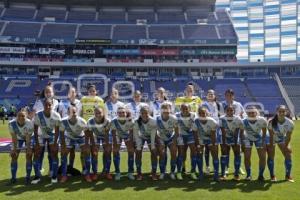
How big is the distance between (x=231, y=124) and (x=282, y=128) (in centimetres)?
118

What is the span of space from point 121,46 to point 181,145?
40702 millimetres

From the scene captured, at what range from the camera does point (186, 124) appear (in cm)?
861

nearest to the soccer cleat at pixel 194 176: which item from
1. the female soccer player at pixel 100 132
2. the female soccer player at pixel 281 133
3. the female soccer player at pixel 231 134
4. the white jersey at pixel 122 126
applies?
the female soccer player at pixel 231 134

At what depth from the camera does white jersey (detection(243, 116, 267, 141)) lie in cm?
835

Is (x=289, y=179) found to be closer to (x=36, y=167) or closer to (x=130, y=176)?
(x=130, y=176)

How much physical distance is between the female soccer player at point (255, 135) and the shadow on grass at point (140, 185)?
0.48m

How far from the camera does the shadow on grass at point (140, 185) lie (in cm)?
775

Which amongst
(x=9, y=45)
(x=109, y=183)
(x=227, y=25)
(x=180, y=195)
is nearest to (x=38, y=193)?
(x=109, y=183)

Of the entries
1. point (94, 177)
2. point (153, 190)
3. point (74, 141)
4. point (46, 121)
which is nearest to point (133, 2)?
point (74, 141)

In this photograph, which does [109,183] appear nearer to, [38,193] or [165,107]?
[38,193]

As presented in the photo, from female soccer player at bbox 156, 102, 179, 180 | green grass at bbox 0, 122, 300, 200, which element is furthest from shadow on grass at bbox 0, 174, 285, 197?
female soccer player at bbox 156, 102, 179, 180

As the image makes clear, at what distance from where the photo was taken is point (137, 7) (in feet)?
175

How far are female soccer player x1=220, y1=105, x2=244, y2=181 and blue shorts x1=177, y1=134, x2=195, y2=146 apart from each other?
0.72m

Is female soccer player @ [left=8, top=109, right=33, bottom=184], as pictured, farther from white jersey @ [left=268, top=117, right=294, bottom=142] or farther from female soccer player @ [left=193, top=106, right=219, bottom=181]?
white jersey @ [left=268, top=117, right=294, bottom=142]
